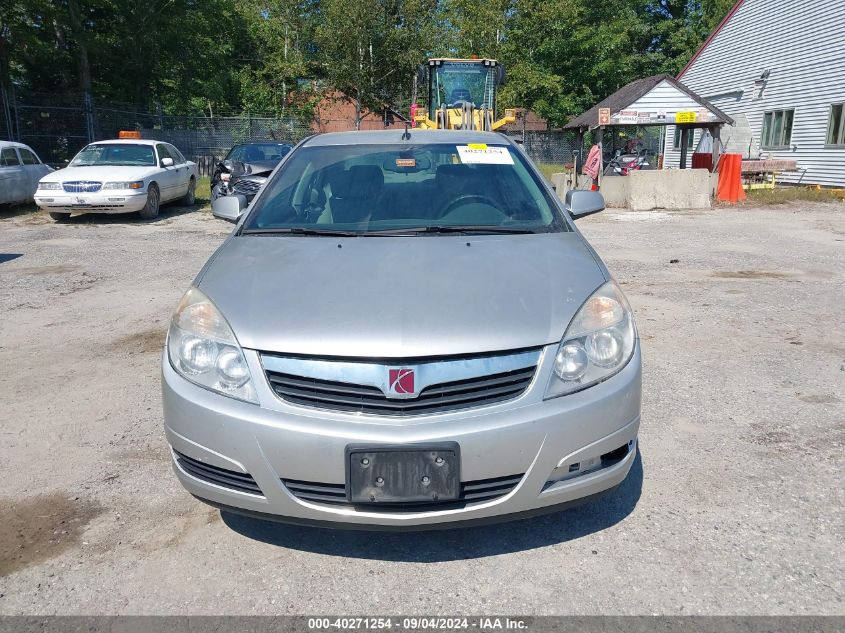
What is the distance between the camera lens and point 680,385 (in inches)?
180

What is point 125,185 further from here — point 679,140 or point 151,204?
point 679,140

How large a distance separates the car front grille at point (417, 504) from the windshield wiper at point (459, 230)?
1.38 meters

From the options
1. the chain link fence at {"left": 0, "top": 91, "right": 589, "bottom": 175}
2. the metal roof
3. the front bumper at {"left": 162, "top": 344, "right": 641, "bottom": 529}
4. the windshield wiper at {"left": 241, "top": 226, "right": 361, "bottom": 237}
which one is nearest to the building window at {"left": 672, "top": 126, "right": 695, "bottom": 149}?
the chain link fence at {"left": 0, "top": 91, "right": 589, "bottom": 175}

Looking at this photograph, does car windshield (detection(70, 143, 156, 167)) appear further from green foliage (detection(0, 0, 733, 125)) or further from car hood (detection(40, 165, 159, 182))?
green foliage (detection(0, 0, 733, 125))

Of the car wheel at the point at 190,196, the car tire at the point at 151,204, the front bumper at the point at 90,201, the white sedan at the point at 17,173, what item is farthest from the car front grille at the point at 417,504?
the car wheel at the point at 190,196

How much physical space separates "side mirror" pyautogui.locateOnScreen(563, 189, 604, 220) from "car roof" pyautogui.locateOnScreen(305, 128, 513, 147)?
21.3 inches

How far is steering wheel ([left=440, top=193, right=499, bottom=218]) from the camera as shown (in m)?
3.60

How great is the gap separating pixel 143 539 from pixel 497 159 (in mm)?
2747

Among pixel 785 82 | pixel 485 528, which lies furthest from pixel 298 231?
pixel 785 82

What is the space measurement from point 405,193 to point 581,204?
1.13 metres

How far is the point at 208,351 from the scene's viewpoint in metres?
2.57

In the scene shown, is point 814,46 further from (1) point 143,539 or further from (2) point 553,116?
(1) point 143,539

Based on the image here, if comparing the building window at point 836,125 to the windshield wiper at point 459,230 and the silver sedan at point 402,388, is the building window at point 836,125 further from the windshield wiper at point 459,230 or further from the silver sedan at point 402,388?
the silver sedan at point 402,388

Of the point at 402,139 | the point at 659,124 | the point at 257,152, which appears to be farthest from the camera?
the point at 659,124
